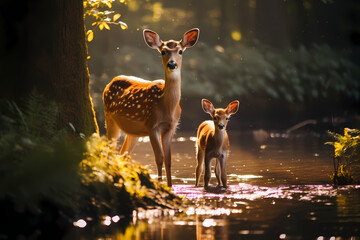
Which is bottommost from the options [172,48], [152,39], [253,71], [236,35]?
[172,48]

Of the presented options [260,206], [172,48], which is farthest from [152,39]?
[260,206]

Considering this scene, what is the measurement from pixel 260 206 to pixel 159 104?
2.75 metres

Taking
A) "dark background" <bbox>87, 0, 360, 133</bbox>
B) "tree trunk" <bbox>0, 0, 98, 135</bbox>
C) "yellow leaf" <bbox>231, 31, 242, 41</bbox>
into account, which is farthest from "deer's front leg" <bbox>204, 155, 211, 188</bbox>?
"yellow leaf" <bbox>231, 31, 242, 41</bbox>


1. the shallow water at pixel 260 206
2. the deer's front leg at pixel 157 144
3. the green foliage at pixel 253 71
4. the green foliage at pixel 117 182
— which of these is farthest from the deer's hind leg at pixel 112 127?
the green foliage at pixel 253 71

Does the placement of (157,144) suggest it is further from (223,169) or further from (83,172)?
(83,172)

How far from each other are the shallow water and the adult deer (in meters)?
0.76

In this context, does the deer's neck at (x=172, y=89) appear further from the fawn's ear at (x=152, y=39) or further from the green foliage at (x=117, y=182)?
the green foliage at (x=117, y=182)

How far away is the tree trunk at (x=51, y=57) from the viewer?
8562 mm

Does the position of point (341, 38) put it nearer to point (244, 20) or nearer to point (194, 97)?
point (244, 20)

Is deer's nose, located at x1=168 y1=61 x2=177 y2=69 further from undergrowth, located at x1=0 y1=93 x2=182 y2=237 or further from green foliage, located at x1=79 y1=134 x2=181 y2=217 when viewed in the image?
green foliage, located at x1=79 y1=134 x2=181 y2=217

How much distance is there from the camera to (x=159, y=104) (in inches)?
424

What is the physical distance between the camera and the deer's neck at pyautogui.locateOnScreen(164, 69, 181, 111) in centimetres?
1062

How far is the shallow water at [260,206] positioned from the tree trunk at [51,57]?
71.8 inches

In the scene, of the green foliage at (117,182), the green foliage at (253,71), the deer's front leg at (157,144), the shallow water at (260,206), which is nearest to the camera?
the shallow water at (260,206)
